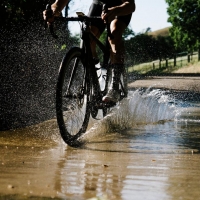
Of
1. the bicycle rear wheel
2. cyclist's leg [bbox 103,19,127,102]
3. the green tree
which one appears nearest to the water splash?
the bicycle rear wheel

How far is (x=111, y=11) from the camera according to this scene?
5.39m

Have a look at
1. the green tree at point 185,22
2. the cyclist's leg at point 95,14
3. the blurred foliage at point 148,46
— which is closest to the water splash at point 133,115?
the cyclist's leg at point 95,14

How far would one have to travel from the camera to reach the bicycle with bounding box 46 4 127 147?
17.4 ft

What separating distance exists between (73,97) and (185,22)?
66806 mm

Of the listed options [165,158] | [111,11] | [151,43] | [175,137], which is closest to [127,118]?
[175,137]

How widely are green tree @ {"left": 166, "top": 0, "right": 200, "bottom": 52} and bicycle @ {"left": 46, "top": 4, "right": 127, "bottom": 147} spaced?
210 feet

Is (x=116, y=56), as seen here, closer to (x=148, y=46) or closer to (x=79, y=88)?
(x=79, y=88)

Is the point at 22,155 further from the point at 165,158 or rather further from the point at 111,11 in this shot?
the point at 111,11

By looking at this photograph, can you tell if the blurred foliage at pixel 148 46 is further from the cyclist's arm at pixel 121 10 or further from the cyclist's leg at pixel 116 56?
the cyclist's arm at pixel 121 10

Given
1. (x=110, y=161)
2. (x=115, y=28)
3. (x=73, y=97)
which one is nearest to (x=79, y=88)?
(x=73, y=97)

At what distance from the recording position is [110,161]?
4348mm

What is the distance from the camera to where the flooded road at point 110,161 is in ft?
10.7

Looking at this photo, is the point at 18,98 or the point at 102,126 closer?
the point at 102,126

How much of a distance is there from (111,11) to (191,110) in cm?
431
